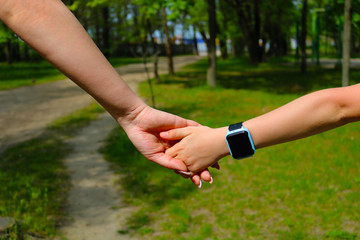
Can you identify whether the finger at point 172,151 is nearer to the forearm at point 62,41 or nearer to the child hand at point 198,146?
the child hand at point 198,146

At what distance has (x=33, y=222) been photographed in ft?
15.0

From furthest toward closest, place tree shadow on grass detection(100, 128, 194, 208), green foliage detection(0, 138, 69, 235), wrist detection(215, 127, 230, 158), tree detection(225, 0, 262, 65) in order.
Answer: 1. tree detection(225, 0, 262, 65)
2. tree shadow on grass detection(100, 128, 194, 208)
3. green foliage detection(0, 138, 69, 235)
4. wrist detection(215, 127, 230, 158)

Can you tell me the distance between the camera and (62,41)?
5.97ft

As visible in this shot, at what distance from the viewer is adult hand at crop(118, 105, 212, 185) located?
2.30m

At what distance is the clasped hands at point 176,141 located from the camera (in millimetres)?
2240

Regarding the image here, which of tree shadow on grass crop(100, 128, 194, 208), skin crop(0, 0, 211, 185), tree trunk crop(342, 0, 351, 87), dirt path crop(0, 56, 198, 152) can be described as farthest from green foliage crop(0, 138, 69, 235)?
tree trunk crop(342, 0, 351, 87)

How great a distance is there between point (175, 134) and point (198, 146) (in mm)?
223

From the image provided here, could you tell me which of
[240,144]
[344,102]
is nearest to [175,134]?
[240,144]

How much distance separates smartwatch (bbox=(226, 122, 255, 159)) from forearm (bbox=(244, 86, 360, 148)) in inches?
1.4

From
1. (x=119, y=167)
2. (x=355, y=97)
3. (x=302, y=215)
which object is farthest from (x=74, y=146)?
(x=355, y=97)

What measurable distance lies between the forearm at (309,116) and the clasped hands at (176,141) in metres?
0.25

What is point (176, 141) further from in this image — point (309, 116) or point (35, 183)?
point (35, 183)

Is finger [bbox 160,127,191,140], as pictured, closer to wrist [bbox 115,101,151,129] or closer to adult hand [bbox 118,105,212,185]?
adult hand [bbox 118,105,212,185]

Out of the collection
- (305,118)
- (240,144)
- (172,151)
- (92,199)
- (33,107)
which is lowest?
(92,199)
